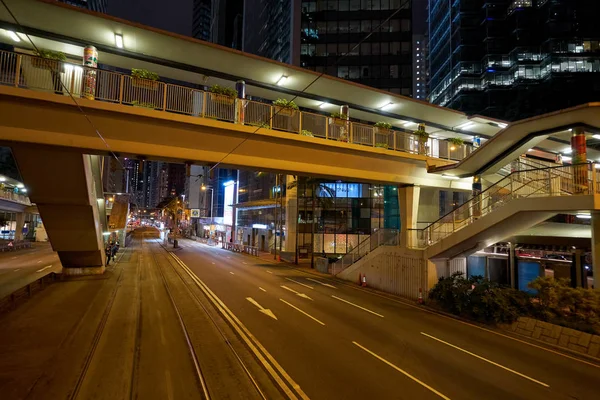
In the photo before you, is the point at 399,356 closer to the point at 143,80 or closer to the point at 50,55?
the point at 143,80

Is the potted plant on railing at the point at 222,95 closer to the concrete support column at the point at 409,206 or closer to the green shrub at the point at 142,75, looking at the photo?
the green shrub at the point at 142,75

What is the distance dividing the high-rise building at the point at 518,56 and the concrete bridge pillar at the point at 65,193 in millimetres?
90413

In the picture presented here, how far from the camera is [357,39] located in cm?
5634

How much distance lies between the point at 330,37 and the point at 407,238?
49.3 m

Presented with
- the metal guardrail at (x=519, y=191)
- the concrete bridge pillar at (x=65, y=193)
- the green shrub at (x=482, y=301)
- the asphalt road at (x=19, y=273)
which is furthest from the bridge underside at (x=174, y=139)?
the asphalt road at (x=19, y=273)

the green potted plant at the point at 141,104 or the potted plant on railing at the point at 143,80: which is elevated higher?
the potted plant on railing at the point at 143,80

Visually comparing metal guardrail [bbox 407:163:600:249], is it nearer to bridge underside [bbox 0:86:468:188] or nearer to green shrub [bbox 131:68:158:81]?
bridge underside [bbox 0:86:468:188]

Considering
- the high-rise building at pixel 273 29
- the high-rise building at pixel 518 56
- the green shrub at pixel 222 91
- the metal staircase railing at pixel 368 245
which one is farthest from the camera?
the high-rise building at pixel 518 56

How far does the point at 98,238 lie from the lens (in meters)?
18.2

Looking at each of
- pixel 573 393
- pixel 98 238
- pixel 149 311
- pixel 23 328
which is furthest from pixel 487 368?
pixel 98 238

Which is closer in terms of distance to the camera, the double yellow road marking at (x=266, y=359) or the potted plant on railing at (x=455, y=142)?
the double yellow road marking at (x=266, y=359)

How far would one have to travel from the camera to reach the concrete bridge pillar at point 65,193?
12.4 m

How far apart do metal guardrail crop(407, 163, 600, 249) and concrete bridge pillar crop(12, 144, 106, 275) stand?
644 inches

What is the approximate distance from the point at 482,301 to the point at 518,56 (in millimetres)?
98554
